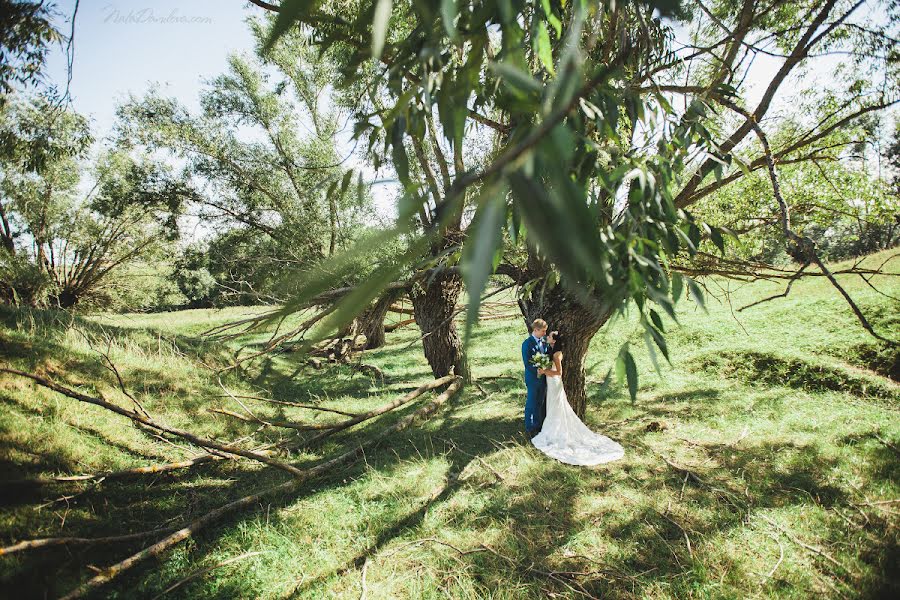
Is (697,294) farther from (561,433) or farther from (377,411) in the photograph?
(377,411)

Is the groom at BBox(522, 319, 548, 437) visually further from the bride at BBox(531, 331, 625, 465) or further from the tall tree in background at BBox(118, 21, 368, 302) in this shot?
the tall tree in background at BBox(118, 21, 368, 302)

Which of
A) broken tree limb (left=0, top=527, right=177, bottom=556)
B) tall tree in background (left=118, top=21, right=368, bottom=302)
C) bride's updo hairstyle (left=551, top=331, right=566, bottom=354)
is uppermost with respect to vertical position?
tall tree in background (left=118, top=21, right=368, bottom=302)

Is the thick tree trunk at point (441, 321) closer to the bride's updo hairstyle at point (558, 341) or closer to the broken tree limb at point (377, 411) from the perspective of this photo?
the broken tree limb at point (377, 411)

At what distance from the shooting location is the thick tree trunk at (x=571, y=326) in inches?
174

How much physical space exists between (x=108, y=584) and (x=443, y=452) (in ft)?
9.42

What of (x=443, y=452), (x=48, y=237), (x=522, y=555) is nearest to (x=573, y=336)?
(x=443, y=452)

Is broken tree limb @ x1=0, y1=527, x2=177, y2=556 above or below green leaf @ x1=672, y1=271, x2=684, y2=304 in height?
below

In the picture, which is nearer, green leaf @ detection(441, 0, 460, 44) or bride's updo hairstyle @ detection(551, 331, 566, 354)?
green leaf @ detection(441, 0, 460, 44)

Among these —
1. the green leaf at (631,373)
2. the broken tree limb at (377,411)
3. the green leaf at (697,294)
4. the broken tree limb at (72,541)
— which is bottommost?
the broken tree limb at (377,411)

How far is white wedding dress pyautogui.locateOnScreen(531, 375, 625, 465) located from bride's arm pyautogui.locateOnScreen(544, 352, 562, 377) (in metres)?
0.08

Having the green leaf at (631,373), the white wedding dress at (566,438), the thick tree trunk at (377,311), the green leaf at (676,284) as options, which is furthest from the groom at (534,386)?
the green leaf at (631,373)

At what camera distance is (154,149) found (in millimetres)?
9812

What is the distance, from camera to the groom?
15.3ft

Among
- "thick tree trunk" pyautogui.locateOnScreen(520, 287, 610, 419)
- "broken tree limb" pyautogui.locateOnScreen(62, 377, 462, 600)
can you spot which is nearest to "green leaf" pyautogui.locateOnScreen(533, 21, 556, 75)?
"thick tree trunk" pyautogui.locateOnScreen(520, 287, 610, 419)
